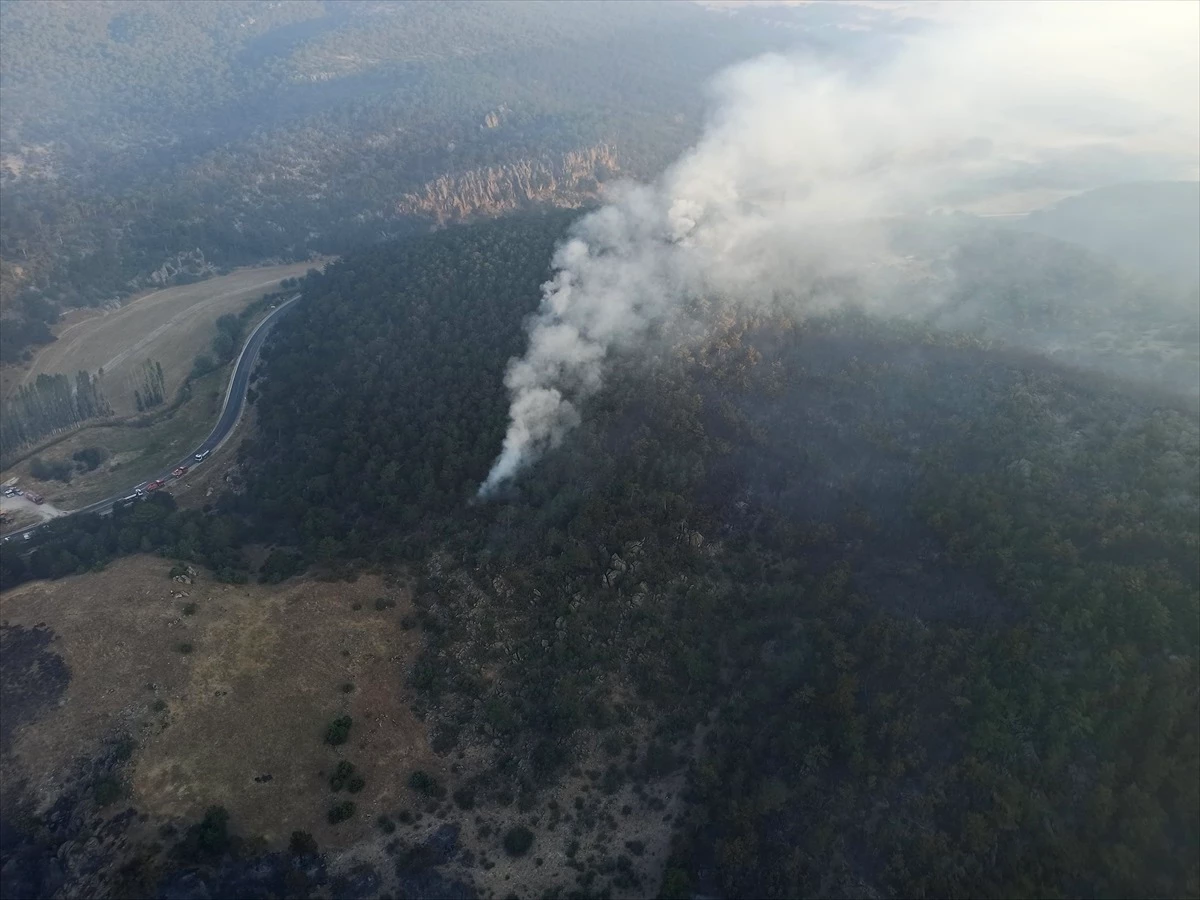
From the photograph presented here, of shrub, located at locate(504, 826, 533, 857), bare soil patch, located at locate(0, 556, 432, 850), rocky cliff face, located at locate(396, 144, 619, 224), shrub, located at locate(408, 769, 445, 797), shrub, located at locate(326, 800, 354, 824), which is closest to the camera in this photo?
shrub, located at locate(326, 800, 354, 824)

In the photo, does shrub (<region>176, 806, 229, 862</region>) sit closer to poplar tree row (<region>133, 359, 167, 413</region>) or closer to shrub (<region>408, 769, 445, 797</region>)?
shrub (<region>408, 769, 445, 797</region>)

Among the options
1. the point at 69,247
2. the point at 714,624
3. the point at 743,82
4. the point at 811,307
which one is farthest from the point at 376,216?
the point at 714,624

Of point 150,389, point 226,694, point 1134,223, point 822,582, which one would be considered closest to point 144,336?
point 150,389

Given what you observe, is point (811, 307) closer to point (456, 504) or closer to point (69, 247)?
point (456, 504)

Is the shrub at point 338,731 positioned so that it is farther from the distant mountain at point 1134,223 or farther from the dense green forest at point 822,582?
the distant mountain at point 1134,223

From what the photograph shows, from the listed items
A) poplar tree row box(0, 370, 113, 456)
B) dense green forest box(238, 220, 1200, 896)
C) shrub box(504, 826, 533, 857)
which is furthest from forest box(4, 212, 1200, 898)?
Result: poplar tree row box(0, 370, 113, 456)
